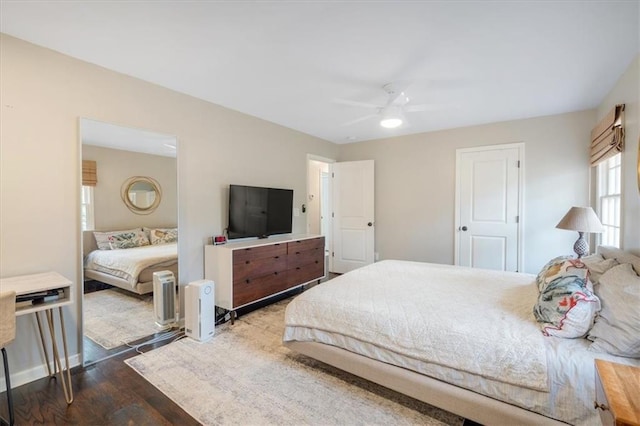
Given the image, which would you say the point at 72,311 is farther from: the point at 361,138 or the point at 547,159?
the point at 547,159

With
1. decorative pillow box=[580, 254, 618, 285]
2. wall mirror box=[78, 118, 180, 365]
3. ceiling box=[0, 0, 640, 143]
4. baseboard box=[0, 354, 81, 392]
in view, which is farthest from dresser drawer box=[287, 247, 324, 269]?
decorative pillow box=[580, 254, 618, 285]

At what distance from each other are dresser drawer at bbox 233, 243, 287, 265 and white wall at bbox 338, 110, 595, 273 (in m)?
2.14

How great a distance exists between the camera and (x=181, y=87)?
3.00 m

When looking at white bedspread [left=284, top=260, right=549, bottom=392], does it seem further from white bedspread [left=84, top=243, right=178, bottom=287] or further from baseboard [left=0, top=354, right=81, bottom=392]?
baseboard [left=0, top=354, right=81, bottom=392]

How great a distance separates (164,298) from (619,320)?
3489 millimetres

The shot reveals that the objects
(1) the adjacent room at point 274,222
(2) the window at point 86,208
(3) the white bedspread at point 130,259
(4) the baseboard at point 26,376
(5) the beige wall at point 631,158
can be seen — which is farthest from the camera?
(3) the white bedspread at point 130,259

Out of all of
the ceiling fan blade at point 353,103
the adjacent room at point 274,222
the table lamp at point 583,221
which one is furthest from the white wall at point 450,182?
the ceiling fan blade at point 353,103

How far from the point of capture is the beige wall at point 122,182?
8.55ft

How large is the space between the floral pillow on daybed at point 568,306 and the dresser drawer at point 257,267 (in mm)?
2581

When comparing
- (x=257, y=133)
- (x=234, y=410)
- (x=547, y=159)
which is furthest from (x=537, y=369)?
(x=257, y=133)

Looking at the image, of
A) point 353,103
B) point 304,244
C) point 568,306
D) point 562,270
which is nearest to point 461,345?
point 568,306

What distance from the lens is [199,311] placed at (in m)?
2.82

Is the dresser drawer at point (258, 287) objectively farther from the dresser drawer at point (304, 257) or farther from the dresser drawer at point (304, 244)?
the dresser drawer at point (304, 244)

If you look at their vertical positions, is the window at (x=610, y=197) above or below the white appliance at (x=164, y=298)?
above
